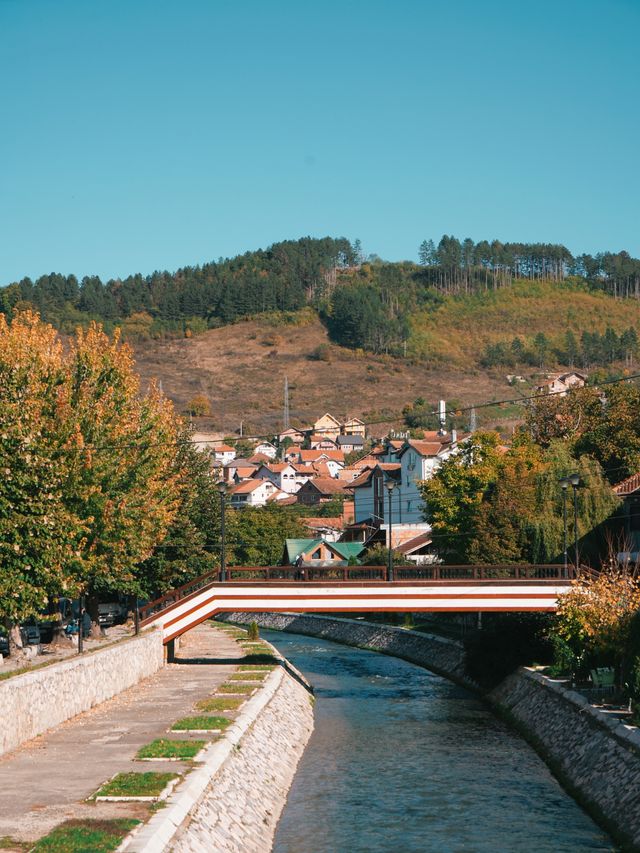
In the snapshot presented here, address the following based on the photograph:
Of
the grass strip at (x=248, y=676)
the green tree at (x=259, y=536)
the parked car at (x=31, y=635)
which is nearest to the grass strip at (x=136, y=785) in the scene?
the grass strip at (x=248, y=676)

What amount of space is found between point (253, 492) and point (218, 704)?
14039cm

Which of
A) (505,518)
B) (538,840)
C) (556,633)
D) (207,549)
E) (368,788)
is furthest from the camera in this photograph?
(207,549)

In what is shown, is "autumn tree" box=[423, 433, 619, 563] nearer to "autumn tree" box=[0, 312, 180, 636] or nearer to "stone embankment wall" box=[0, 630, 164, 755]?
"autumn tree" box=[0, 312, 180, 636]

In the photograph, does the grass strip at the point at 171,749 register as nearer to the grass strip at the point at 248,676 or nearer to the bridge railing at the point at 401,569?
the grass strip at the point at 248,676

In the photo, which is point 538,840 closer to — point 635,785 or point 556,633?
point 635,785

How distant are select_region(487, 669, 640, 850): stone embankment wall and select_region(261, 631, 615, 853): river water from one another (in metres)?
0.52

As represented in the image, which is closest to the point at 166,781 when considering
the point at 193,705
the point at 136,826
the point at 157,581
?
the point at 136,826

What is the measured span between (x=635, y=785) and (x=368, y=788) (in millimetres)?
8590

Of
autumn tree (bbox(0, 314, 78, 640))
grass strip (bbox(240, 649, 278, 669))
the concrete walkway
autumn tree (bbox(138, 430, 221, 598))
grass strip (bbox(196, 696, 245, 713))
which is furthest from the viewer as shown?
autumn tree (bbox(138, 430, 221, 598))

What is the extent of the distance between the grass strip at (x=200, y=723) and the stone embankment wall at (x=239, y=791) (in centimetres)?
50

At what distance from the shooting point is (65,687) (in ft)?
121

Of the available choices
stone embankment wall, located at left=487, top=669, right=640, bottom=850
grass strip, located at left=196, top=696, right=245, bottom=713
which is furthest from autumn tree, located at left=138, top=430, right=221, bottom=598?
stone embankment wall, located at left=487, top=669, right=640, bottom=850

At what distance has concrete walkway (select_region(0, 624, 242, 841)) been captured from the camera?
23141 mm

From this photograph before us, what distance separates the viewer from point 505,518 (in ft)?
218
